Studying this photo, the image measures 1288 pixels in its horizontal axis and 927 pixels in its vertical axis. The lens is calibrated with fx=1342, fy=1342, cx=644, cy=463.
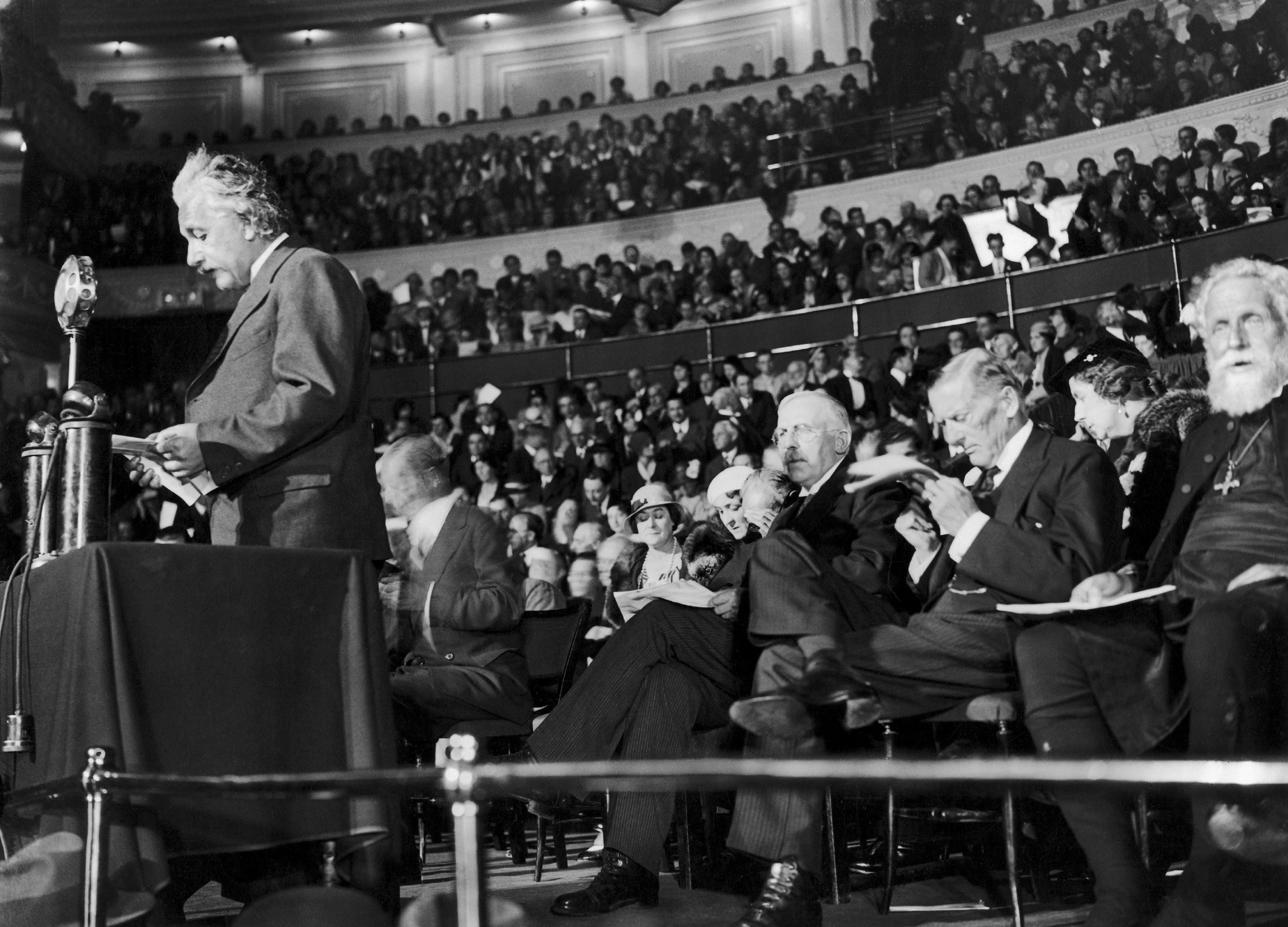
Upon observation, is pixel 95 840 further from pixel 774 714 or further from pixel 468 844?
pixel 774 714

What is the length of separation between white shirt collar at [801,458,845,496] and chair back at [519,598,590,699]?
93cm

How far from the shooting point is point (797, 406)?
10.8 ft

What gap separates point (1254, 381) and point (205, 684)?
200 cm

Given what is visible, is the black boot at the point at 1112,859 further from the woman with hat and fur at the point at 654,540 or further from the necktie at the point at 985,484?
the woman with hat and fur at the point at 654,540

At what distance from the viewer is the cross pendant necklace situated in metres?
2.57

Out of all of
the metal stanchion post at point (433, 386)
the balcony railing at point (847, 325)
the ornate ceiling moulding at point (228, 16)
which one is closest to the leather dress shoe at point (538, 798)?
the balcony railing at point (847, 325)

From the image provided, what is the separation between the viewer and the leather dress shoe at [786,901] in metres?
2.35

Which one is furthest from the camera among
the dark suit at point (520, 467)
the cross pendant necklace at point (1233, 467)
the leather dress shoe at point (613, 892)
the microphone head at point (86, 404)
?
the dark suit at point (520, 467)

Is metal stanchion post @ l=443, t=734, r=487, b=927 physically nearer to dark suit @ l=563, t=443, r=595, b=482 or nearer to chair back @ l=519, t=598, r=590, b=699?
chair back @ l=519, t=598, r=590, b=699

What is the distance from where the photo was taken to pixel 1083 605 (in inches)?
90.4

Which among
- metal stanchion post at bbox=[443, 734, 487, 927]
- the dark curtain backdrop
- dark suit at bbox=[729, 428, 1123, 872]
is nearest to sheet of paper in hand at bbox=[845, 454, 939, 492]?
dark suit at bbox=[729, 428, 1123, 872]

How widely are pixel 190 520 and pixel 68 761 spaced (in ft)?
8.02

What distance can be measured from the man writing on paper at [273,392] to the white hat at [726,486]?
6.73 feet

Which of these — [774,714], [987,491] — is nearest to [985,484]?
[987,491]
